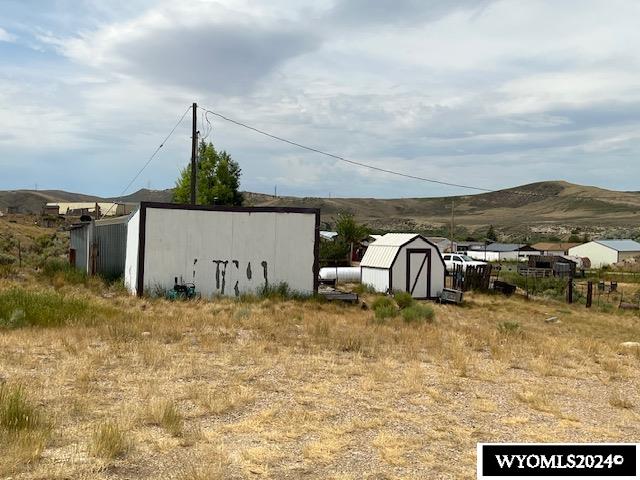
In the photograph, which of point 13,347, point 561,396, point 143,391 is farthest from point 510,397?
point 13,347

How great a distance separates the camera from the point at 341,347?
1348 centimetres

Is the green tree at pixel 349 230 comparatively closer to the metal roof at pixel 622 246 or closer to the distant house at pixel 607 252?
the distant house at pixel 607 252

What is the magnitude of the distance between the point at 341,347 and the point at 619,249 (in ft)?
240

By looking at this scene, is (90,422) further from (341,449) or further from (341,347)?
(341,347)

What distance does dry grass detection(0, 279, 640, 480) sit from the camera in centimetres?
644

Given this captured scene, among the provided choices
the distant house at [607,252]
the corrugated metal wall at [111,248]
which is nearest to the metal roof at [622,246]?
the distant house at [607,252]

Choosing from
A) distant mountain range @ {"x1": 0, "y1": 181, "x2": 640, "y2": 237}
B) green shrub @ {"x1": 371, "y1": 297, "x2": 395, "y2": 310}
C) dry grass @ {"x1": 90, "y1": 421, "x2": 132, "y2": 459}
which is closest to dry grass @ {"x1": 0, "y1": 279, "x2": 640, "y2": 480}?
dry grass @ {"x1": 90, "y1": 421, "x2": 132, "y2": 459}

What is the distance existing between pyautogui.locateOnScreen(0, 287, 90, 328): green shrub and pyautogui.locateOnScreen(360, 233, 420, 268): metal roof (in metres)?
14.0

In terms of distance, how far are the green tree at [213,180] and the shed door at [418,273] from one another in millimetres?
32346

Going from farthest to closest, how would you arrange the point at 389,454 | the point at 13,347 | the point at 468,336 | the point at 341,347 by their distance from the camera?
the point at 468,336 < the point at 341,347 < the point at 13,347 < the point at 389,454

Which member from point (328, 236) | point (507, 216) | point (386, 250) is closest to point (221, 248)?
point (386, 250)

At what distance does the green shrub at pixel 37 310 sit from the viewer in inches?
580

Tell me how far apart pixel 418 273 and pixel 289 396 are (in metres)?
19.4

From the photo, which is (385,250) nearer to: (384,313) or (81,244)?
(384,313)
